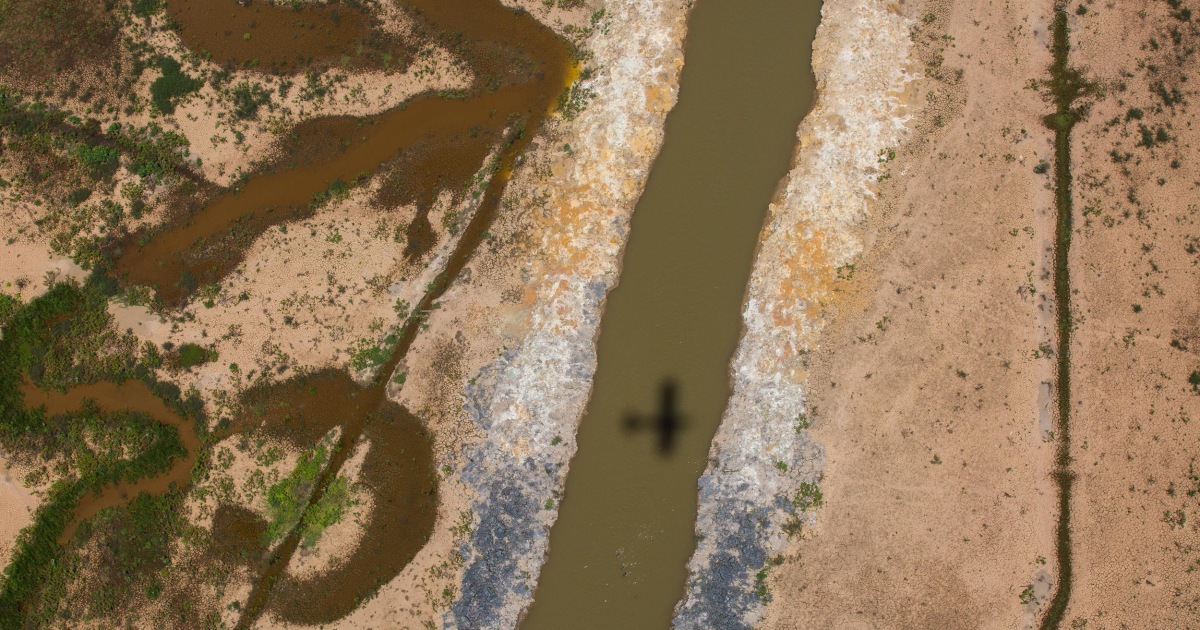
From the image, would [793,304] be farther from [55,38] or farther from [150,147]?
[55,38]

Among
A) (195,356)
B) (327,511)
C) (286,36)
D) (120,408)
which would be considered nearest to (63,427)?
(120,408)

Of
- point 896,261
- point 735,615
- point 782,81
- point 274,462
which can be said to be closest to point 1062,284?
point 896,261

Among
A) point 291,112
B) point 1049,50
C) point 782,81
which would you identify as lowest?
point 291,112

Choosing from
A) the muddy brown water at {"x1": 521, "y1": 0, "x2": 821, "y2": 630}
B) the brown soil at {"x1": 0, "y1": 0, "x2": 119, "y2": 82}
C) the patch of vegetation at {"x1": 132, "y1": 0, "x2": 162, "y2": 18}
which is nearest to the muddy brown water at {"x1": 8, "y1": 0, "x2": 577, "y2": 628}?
the patch of vegetation at {"x1": 132, "y1": 0, "x2": 162, "y2": 18}

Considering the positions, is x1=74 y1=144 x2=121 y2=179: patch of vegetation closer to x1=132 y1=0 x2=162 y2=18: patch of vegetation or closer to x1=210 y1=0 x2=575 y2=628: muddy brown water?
x1=132 y1=0 x2=162 y2=18: patch of vegetation

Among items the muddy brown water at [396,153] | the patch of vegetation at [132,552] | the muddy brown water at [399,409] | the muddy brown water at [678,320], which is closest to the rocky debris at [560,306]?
the muddy brown water at [678,320]

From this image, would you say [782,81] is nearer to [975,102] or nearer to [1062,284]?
[975,102]
